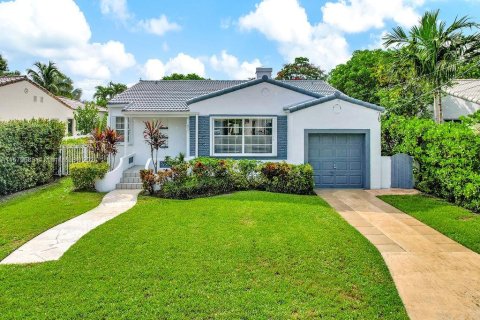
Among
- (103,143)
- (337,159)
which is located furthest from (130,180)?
(337,159)

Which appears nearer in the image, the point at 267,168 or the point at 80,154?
the point at 267,168

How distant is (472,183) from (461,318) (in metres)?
7.56

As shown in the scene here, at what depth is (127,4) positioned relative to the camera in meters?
16.2

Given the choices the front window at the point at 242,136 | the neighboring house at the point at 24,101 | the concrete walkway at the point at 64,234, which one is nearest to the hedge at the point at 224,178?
the concrete walkway at the point at 64,234

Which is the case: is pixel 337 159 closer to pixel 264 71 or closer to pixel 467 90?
pixel 264 71

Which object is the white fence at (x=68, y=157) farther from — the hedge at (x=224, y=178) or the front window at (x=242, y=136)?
the front window at (x=242, y=136)

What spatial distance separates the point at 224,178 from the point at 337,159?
553 centimetres

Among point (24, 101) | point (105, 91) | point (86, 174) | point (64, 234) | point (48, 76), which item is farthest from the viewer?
point (105, 91)

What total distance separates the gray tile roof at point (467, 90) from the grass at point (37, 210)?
69.4 feet

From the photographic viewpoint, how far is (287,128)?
50.6ft

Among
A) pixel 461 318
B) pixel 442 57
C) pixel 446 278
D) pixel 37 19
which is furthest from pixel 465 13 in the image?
pixel 37 19

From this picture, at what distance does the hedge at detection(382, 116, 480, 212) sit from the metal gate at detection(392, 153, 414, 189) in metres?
0.24

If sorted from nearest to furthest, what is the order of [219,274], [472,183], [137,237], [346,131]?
[219,274]
[137,237]
[472,183]
[346,131]

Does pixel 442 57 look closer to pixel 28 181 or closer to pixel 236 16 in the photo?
pixel 236 16
